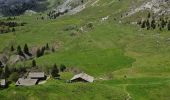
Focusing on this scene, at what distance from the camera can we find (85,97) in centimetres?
9781

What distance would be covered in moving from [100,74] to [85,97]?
221ft

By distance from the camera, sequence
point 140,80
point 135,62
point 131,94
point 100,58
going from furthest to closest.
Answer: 1. point 100,58
2. point 135,62
3. point 140,80
4. point 131,94

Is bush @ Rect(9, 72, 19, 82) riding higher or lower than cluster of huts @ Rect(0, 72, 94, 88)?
lower

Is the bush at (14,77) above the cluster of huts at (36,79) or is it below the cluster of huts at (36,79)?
below

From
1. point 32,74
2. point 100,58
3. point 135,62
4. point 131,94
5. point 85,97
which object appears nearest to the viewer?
point 85,97

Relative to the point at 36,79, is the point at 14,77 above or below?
below

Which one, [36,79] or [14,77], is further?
[14,77]

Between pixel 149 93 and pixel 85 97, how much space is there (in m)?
18.2

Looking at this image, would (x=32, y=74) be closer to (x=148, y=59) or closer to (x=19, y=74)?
(x=19, y=74)

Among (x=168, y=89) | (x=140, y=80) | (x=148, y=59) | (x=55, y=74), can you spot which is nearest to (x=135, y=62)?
(x=148, y=59)

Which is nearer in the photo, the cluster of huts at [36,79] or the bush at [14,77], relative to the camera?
the cluster of huts at [36,79]

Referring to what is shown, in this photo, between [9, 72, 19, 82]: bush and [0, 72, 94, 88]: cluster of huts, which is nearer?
[0, 72, 94, 88]: cluster of huts

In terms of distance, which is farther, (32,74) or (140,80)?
(32,74)

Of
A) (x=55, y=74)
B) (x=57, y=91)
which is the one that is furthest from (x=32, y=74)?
(x=57, y=91)
